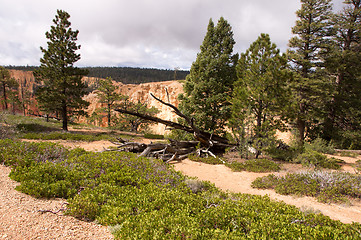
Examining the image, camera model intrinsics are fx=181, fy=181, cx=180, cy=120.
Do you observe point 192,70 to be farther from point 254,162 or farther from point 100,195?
point 100,195

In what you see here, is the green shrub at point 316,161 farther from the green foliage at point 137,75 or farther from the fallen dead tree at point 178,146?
the green foliage at point 137,75

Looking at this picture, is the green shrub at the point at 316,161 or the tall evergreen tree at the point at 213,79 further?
the tall evergreen tree at the point at 213,79

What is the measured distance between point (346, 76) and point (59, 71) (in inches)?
1091

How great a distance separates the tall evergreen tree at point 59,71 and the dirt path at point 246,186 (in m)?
14.1

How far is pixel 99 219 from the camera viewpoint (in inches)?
130

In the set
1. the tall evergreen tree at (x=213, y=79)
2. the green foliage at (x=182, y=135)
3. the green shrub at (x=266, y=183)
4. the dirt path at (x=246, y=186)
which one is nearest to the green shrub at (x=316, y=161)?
the dirt path at (x=246, y=186)

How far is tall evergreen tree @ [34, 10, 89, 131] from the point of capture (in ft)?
55.5

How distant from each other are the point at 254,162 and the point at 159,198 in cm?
749

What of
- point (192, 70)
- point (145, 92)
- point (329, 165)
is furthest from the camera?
point (145, 92)

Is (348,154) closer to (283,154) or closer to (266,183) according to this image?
(283,154)

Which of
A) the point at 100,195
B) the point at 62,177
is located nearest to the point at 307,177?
the point at 100,195

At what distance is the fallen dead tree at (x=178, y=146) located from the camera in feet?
35.4

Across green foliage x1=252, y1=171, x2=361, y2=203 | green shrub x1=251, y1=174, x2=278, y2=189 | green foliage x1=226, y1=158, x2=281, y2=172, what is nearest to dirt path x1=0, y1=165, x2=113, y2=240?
green shrub x1=251, y1=174, x2=278, y2=189

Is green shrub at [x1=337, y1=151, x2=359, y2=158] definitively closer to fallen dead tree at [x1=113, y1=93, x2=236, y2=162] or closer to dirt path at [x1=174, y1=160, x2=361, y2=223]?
fallen dead tree at [x1=113, y1=93, x2=236, y2=162]
